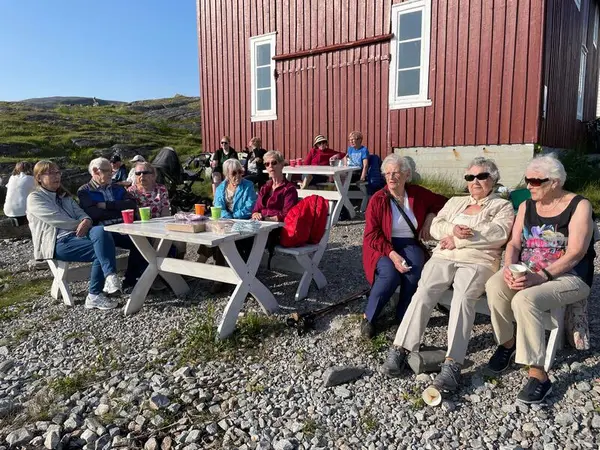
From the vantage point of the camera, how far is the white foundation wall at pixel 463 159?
25.3 ft

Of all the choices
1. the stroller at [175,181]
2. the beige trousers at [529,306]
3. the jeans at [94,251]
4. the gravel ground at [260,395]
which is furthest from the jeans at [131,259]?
the stroller at [175,181]

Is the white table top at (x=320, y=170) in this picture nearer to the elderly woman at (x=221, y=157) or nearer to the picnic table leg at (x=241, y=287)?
the elderly woman at (x=221, y=157)

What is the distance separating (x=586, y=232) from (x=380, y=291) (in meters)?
1.32

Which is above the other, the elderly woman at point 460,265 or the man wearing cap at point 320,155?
the man wearing cap at point 320,155

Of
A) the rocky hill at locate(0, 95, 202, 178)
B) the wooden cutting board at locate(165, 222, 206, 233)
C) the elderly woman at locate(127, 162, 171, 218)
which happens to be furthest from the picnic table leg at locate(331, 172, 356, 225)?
the rocky hill at locate(0, 95, 202, 178)

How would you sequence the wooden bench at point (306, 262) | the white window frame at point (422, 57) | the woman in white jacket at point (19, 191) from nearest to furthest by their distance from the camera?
the wooden bench at point (306, 262) → the woman in white jacket at point (19, 191) → the white window frame at point (422, 57)

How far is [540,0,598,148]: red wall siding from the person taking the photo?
7.84 m

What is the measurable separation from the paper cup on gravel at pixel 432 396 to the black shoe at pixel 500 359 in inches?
18.8

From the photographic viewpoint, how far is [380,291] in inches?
130

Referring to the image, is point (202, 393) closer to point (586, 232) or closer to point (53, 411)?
point (53, 411)

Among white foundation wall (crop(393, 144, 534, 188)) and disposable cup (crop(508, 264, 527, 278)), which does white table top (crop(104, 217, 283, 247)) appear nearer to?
disposable cup (crop(508, 264, 527, 278))

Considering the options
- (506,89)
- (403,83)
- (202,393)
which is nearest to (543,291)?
(202,393)

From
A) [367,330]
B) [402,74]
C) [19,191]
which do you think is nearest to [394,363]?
[367,330]

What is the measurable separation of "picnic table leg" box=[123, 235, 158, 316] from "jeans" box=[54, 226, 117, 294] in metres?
0.28
